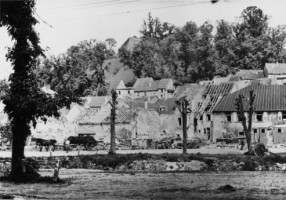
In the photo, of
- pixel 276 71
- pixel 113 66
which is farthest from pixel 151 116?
pixel 113 66

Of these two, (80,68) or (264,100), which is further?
(80,68)

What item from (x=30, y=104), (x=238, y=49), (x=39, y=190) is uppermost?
(x=238, y=49)

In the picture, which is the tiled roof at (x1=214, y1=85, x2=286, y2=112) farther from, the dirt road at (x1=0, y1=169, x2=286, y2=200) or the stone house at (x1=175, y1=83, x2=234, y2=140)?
the dirt road at (x1=0, y1=169, x2=286, y2=200)

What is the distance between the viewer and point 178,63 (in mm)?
132375

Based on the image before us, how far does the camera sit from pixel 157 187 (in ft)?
97.5

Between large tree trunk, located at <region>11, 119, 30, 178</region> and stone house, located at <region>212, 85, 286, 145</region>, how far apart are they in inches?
1972

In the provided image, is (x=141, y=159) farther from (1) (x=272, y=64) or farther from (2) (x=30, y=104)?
(1) (x=272, y=64)

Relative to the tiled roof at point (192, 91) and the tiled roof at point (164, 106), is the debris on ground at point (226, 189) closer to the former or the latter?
the tiled roof at point (192, 91)

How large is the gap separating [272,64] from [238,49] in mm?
13232

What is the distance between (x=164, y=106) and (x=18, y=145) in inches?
2734

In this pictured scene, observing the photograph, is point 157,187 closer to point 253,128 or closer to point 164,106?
point 253,128

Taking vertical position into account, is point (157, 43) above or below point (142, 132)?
above

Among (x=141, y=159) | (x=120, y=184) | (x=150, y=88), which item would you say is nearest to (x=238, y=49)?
(x=150, y=88)

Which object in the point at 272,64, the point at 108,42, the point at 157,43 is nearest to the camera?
the point at 272,64
